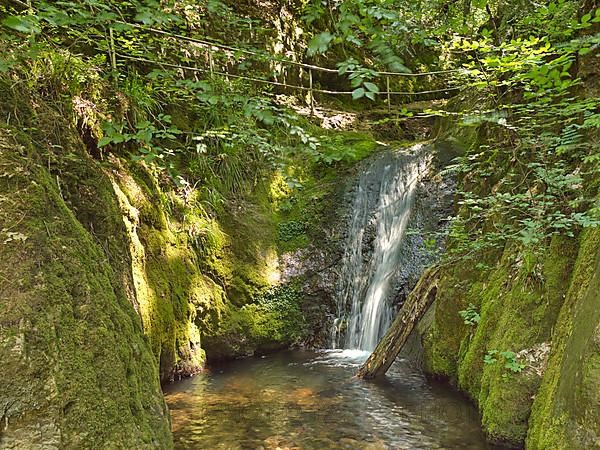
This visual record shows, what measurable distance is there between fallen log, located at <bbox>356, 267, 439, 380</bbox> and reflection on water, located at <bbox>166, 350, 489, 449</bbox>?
0.67ft

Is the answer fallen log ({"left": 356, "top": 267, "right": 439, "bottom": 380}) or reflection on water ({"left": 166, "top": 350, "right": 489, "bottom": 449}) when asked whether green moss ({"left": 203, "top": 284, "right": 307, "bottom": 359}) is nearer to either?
reflection on water ({"left": 166, "top": 350, "right": 489, "bottom": 449})

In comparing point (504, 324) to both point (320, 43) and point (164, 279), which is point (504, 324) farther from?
point (164, 279)

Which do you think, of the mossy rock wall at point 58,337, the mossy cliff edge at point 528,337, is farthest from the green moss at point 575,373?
the mossy rock wall at point 58,337

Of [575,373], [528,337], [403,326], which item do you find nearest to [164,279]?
[403,326]

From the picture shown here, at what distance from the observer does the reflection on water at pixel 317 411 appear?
13.7ft

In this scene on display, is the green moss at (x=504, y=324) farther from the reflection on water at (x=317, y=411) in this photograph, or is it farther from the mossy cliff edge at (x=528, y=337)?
the reflection on water at (x=317, y=411)

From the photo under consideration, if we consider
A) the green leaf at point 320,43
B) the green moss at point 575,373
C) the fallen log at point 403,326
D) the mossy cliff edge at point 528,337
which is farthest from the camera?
the fallen log at point 403,326

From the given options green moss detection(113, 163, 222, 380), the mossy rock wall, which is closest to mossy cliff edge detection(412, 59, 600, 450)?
the mossy rock wall

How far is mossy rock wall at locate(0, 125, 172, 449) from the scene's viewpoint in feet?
6.25

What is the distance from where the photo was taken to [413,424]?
4527mm

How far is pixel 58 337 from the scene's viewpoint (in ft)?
6.87

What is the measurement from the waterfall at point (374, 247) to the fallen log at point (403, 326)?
1.57 metres

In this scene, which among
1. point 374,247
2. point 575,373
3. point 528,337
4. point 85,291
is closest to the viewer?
point 85,291

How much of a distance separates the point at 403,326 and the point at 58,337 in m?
4.26
